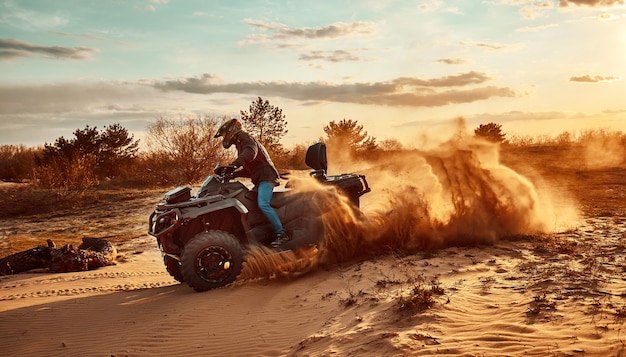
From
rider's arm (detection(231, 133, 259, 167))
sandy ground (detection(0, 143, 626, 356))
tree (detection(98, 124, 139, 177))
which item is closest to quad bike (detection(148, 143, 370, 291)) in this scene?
rider's arm (detection(231, 133, 259, 167))

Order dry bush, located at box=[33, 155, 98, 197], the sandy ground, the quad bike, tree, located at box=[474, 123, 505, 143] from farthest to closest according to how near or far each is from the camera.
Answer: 1. tree, located at box=[474, 123, 505, 143]
2. dry bush, located at box=[33, 155, 98, 197]
3. the quad bike
4. the sandy ground

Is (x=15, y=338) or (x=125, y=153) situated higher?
(x=125, y=153)

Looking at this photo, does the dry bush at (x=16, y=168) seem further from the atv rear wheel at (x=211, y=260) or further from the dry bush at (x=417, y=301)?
the dry bush at (x=417, y=301)

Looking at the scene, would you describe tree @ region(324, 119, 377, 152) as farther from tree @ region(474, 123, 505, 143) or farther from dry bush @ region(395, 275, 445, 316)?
dry bush @ region(395, 275, 445, 316)

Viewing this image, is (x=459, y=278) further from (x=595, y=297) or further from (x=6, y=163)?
(x=6, y=163)

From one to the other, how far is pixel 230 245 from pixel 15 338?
3151 mm

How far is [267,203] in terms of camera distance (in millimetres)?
8969

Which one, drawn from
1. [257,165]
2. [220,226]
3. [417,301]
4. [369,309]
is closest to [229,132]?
[257,165]

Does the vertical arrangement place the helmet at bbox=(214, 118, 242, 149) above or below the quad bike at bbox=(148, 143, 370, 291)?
above

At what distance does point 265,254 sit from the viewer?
876 cm

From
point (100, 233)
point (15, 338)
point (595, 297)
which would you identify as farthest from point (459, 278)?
point (100, 233)

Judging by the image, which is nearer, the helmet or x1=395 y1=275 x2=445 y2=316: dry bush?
x1=395 y1=275 x2=445 y2=316: dry bush

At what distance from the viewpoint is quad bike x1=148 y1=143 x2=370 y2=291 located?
8.34m

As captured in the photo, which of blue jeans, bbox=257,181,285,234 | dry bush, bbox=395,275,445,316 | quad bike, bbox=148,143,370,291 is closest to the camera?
dry bush, bbox=395,275,445,316
